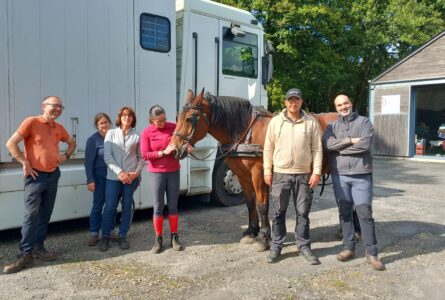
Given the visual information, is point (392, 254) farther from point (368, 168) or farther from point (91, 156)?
point (91, 156)

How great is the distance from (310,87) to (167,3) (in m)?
16.5

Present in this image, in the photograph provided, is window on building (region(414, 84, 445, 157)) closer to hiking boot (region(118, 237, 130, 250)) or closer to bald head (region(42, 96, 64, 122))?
hiking boot (region(118, 237, 130, 250))

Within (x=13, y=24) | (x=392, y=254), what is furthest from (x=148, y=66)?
(x=392, y=254)

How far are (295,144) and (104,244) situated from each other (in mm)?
2628

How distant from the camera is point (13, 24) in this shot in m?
4.66

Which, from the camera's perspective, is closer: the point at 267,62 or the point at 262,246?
the point at 262,246

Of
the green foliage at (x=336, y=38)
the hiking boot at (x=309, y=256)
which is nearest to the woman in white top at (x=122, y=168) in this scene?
the hiking boot at (x=309, y=256)

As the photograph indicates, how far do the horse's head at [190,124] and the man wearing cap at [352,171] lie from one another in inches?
57.4

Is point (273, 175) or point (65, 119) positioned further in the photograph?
point (65, 119)

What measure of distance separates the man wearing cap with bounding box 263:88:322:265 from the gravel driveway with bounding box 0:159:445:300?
0.35m

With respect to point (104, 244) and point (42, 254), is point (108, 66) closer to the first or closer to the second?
point (104, 244)

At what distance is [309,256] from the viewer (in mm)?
4461

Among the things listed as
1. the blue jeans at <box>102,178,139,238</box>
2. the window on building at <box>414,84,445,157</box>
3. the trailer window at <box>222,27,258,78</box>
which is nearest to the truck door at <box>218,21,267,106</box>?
the trailer window at <box>222,27,258,78</box>

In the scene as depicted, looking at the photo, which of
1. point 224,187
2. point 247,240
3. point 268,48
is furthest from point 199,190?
point 268,48
